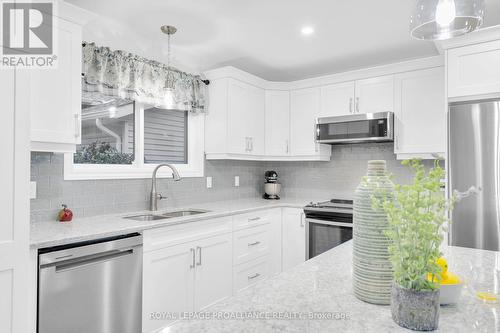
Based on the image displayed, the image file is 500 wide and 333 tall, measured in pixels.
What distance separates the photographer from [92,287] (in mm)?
1945

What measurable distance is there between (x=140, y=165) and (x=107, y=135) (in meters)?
0.40

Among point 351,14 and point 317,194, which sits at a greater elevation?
point 351,14

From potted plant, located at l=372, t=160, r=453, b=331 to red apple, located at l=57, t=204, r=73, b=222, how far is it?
223cm

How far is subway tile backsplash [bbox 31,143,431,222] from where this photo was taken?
2.33 metres

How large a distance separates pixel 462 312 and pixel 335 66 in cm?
318

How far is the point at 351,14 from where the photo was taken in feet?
8.07

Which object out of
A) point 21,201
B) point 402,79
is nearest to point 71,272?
point 21,201

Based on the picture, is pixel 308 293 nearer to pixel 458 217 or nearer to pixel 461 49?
pixel 458 217

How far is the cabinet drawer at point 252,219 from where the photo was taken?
3073 millimetres

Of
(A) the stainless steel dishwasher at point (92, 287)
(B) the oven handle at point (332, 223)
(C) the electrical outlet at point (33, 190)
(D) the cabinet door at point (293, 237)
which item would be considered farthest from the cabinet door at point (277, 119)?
(C) the electrical outlet at point (33, 190)

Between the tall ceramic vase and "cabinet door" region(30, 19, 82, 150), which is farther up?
"cabinet door" region(30, 19, 82, 150)

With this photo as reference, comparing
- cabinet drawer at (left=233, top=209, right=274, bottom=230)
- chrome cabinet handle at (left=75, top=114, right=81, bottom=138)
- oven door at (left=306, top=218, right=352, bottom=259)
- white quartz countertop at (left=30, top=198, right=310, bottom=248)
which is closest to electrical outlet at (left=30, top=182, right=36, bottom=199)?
white quartz countertop at (left=30, top=198, right=310, bottom=248)

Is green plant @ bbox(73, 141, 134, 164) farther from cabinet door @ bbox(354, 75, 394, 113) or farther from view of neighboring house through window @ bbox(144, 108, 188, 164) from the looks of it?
cabinet door @ bbox(354, 75, 394, 113)

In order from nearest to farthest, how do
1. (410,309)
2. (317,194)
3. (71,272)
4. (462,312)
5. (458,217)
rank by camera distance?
(410,309) → (462,312) → (71,272) → (458,217) → (317,194)
